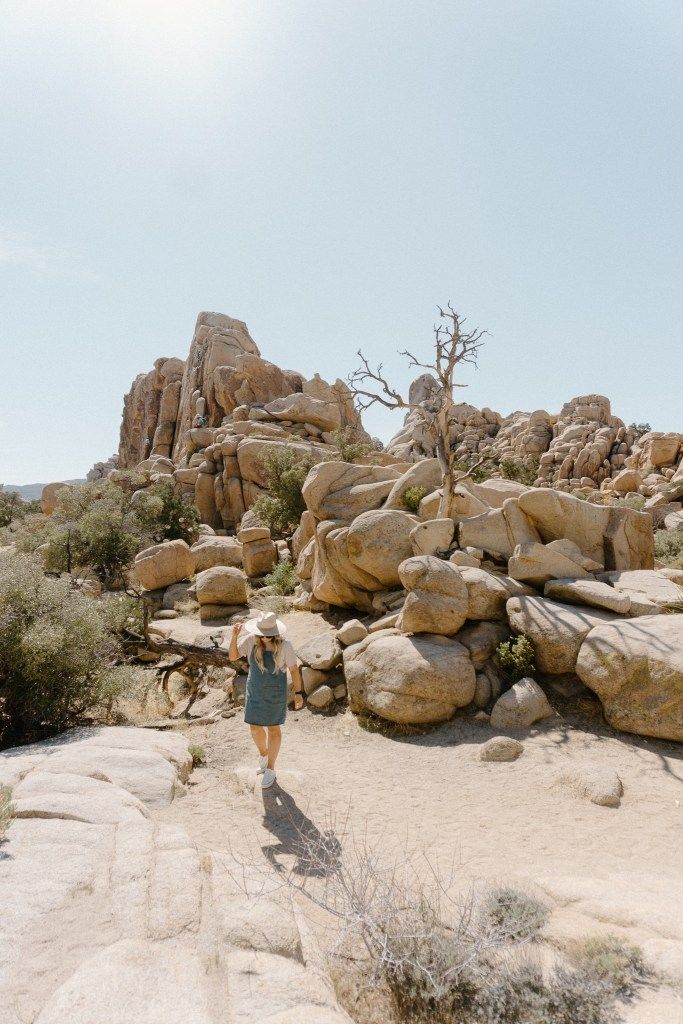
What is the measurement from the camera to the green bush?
25.8 ft

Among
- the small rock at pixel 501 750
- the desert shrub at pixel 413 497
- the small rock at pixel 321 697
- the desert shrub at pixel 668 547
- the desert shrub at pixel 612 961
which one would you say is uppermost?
the desert shrub at pixel 413 497

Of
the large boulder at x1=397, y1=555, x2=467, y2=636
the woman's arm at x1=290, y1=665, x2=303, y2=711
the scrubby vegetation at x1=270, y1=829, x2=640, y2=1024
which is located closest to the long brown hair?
the woman's arm at x1=290, y1=665, x2=303, y2=711

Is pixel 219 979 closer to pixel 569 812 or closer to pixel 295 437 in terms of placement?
pixel 569 812

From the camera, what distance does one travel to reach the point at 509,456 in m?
51.7

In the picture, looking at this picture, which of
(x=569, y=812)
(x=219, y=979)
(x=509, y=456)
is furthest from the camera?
(x=509, y=456)

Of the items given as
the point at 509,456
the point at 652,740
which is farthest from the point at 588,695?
the point at 509,456

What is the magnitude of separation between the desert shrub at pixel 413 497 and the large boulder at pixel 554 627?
461cm

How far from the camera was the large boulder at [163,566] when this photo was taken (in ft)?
67.0

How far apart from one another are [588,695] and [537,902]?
552 centimetres

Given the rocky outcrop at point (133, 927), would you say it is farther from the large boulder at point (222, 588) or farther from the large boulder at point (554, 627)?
the large boulder at point (222, 588)

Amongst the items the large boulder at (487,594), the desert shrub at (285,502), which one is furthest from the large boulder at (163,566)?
the large boulder at (487,594)

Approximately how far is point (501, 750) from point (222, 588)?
10.7m

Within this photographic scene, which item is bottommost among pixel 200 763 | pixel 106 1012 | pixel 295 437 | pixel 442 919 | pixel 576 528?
pixel 200 763

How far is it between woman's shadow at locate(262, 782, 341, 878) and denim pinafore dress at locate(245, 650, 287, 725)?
2.88ft
